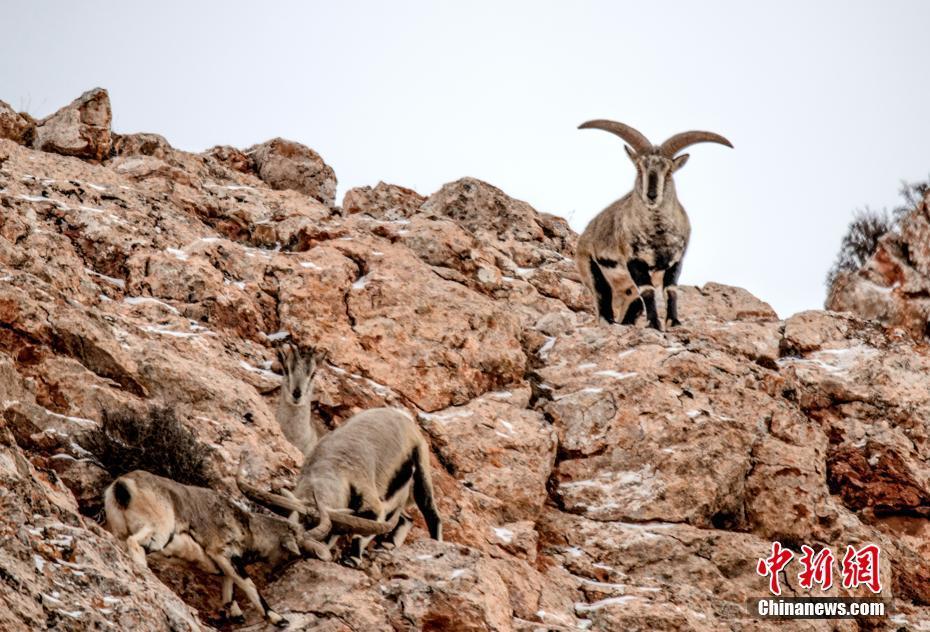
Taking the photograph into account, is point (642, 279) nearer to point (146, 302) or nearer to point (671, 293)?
point (671, 293)

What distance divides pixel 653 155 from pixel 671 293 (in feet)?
6.31

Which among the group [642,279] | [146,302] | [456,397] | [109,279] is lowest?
[456,397]

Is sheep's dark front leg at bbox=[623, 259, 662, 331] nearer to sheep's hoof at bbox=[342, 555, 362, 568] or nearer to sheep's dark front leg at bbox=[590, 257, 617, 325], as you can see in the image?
sheep's dark front leg at bbox=[590, 257, 617, 325]

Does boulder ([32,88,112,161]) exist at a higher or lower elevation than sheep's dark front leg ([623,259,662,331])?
higher

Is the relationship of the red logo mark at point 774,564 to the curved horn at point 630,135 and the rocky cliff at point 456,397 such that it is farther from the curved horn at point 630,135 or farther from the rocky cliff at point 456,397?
the curved horn at point 630,135

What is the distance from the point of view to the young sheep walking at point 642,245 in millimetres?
15383

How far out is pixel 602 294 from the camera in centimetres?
1581

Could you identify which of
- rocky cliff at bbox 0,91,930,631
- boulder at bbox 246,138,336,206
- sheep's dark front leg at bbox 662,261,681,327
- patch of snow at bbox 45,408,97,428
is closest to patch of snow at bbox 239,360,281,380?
rocky cliff at bbox 0,91,930,631

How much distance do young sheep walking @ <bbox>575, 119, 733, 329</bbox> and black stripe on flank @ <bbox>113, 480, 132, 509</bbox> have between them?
8825mm

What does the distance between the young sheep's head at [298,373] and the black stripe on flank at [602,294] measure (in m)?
5.14

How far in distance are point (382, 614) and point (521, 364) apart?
5.73 metres

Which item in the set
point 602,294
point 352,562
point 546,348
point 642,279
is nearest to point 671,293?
point 642,279

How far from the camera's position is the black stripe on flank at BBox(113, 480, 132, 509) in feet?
24.1

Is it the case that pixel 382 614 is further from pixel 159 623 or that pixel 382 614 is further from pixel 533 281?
pixel 533 281
